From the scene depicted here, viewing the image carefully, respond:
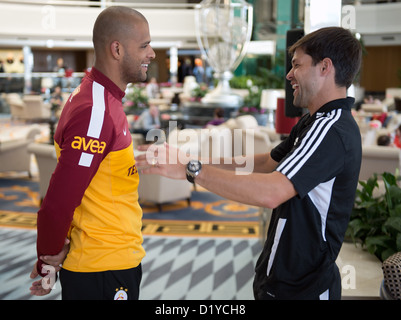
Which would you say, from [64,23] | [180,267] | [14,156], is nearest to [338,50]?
[180,267]

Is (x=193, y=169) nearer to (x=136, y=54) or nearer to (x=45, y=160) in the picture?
(x=136, y=54)

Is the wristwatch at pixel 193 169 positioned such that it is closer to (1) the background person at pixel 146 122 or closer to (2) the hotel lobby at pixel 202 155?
(2) the hotel lobby at pixel 202 155

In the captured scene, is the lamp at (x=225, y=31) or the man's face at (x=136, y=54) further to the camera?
the lamp at (x=225, y=31)

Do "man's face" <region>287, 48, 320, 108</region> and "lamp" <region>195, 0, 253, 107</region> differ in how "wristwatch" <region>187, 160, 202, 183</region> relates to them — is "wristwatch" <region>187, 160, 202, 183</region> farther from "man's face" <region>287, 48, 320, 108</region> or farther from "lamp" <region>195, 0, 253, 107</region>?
"lamp" <region>195, 0, 253, 107</region>

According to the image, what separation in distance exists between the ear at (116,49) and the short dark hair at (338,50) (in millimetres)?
639

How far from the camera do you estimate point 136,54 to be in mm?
1643

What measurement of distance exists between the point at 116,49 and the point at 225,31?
14832 mm

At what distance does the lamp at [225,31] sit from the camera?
51.2ft

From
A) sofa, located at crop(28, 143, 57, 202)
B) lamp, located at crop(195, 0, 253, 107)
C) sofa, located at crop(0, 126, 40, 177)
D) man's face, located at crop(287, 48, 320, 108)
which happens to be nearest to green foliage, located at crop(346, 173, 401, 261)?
man's face, located at crop(287, 48, 320, 108)

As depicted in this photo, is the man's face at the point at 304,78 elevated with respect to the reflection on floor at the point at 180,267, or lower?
elevated

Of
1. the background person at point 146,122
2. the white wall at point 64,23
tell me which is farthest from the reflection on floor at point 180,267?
the white wall at point 64,23

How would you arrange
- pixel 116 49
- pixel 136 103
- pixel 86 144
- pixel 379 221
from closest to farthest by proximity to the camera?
1. pixel 86 144
2. pixel 116 49
3. pixel 379 221
4. pixel 136 103

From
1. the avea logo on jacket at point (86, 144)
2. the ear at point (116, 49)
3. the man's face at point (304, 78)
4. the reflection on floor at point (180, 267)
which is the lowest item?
the reflection on floor at point (180, 267)

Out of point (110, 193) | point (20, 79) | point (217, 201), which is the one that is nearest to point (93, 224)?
point (110, 193)
